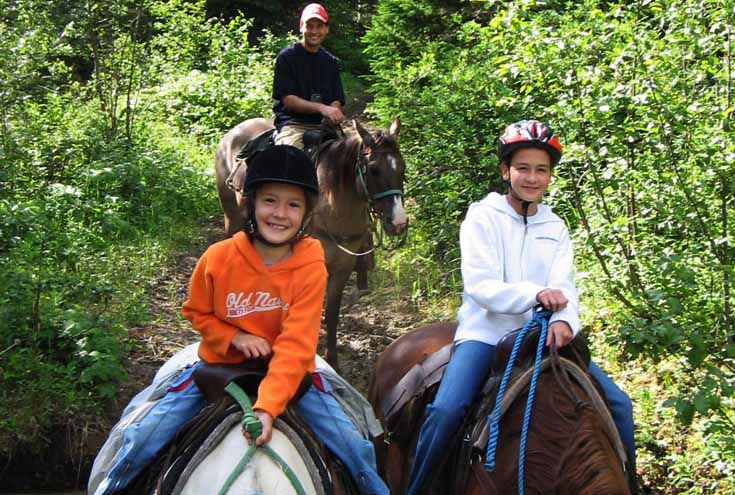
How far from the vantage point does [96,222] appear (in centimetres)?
941

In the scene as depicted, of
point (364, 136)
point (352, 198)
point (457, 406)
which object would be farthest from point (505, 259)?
point (352, 198)

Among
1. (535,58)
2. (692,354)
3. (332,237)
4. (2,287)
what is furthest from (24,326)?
A: (692,354)

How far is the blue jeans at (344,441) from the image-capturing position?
3.34 m

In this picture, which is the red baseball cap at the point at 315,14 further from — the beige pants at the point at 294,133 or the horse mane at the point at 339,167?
the horse mane at the point at 339,167

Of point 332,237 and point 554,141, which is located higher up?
point 554,141

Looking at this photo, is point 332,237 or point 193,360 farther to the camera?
point 332,237

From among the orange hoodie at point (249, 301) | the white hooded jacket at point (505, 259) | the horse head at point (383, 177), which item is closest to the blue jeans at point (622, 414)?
the white hooded jacket at point (505, 259)

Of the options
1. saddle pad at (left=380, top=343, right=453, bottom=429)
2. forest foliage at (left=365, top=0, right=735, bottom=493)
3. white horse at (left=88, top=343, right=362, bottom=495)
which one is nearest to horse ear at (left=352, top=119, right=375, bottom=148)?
forest foliage at (left=365, top=0, right=735, bottom=493)

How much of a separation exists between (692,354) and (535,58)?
2249mm

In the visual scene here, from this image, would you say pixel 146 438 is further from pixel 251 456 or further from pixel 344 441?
pixel 344 441

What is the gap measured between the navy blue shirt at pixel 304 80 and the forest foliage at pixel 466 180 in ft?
4.90

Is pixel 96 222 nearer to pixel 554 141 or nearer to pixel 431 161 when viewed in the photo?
pixel 431 161

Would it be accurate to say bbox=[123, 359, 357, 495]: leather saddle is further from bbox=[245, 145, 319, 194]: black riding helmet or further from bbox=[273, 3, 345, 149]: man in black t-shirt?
bbox=[273, 3, 345, 149]: man in black t-shirt

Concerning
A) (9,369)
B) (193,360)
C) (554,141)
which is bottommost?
(9,369)
